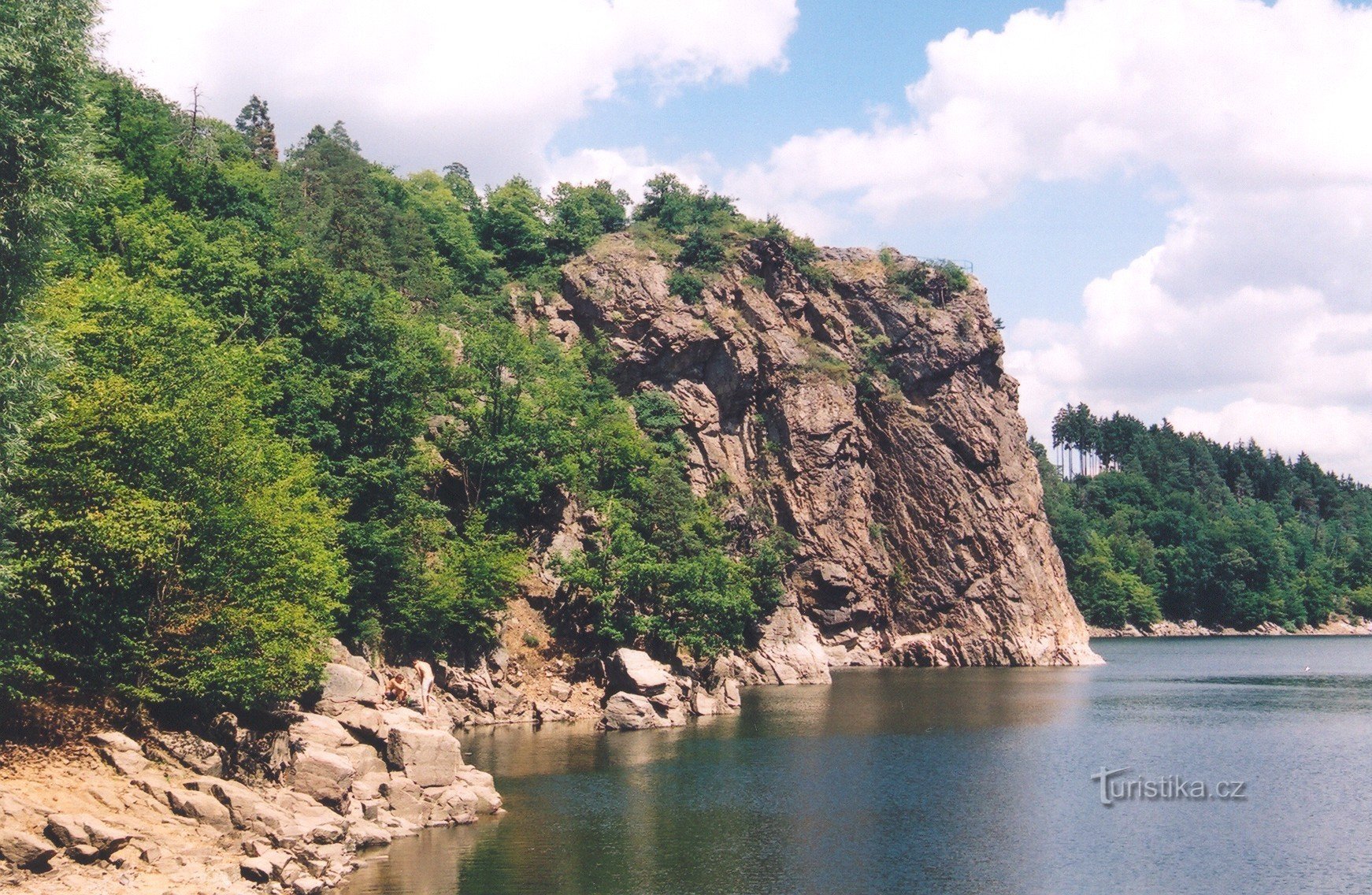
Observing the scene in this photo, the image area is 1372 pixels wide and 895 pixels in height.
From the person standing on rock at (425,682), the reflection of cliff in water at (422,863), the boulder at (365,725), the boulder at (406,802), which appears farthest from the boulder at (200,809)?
the person standing on rock at (425,682)

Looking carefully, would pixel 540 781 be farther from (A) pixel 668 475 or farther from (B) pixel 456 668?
(A) pixel 668 475

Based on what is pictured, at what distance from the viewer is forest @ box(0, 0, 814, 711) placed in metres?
32.8

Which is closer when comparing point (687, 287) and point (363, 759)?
point (363, 759)

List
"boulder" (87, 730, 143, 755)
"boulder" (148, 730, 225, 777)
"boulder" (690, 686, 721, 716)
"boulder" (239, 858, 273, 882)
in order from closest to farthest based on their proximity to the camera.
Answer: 1. "boulder" (239, 858, 273, 882)
2. "boulder" (87, 730, 143, 755)
3. "boulder" (148, 730, 225, 777)
4. "boulder" (690, 686, 721, 716)

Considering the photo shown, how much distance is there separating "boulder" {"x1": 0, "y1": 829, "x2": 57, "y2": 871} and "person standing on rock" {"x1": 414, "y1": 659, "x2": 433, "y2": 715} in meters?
28.5

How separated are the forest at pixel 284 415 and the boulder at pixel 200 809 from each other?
4.61 metres

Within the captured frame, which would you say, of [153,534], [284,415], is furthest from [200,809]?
[284,415]

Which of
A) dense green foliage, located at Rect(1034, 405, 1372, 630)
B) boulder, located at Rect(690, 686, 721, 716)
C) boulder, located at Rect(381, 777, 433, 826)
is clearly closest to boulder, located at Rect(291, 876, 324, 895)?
boulder, located at Rect(381, 777, 433, 826)

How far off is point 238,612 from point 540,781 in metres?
15.2

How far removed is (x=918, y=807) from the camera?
Answer: 43.6 metres

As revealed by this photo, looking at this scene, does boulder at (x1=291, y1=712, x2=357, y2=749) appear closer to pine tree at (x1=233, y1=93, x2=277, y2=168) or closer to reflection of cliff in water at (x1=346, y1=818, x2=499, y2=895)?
reflection of cliff in water at (x1=346, y1=818, x2=499, y2=895)

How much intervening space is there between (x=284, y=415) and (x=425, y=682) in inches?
631

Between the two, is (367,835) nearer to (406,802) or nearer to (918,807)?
(406,802)

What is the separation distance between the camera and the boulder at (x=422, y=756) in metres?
41.6
